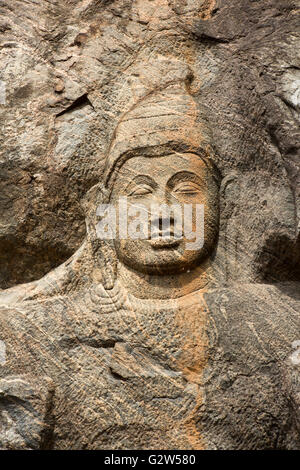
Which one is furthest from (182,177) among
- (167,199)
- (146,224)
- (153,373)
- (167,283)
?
(153,373)

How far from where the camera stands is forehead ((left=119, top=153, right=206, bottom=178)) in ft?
17.8

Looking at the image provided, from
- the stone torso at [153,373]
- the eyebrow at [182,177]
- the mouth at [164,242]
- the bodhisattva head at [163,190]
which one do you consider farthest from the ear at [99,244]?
the eyebrow at [182,177]

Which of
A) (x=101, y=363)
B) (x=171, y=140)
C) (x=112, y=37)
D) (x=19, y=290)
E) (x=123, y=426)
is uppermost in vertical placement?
(x=112, y=37)

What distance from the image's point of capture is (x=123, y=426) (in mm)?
5004

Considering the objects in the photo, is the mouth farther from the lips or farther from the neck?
the neck

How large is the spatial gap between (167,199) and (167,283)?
1.82 ft

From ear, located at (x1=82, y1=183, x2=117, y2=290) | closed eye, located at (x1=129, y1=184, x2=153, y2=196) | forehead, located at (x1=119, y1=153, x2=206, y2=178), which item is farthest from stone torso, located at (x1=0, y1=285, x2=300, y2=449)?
forehead, located at (x1=119, y1=153, x2=206, y2=178)

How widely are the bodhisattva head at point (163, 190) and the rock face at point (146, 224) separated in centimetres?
1

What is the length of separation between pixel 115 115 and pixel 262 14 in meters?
1.31

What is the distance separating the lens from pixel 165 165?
5426 mm

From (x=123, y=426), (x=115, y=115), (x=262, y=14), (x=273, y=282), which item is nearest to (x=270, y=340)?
(x=273, y=282)

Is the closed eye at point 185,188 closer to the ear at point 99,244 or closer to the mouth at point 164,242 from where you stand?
the mouth at point 164,242

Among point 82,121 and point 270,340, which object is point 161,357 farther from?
point 82,121

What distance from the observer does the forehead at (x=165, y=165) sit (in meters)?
5.41
